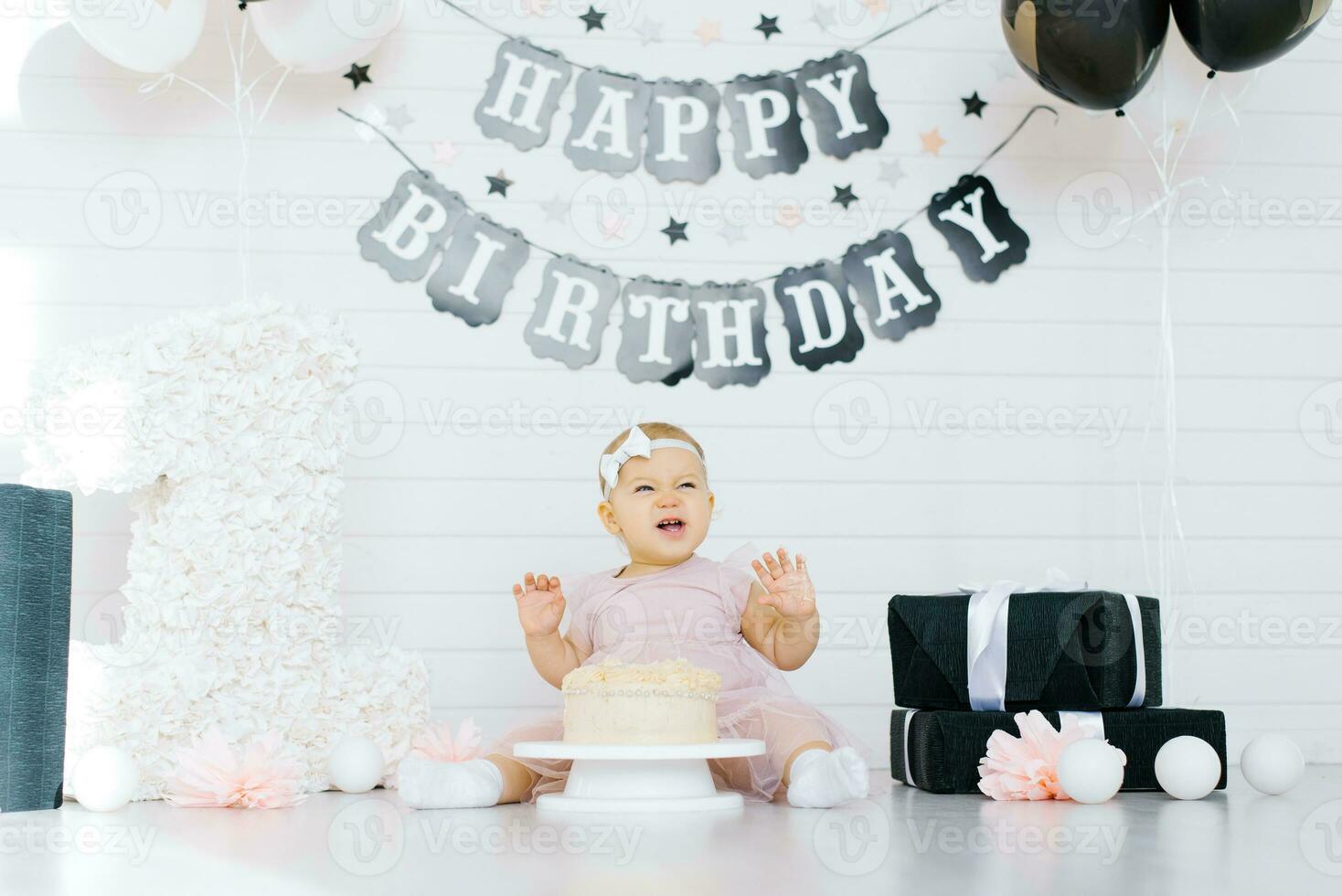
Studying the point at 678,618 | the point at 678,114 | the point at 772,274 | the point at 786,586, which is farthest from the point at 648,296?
the point at 786,586

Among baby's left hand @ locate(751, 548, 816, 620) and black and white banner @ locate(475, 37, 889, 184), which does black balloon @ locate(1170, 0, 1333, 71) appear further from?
baby's left hand @ locate(751, 548, 816, 620)

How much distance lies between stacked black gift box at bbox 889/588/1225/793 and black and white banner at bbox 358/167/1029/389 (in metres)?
0.84

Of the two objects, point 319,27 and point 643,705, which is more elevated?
point 319,27

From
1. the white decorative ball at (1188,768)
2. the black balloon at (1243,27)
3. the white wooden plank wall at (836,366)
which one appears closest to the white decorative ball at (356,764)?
the white wooden plank wall at (836,366)

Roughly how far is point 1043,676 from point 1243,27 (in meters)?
1.20

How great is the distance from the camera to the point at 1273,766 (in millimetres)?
2104

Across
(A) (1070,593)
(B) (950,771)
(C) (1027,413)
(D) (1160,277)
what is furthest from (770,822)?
(D) (1160,277)

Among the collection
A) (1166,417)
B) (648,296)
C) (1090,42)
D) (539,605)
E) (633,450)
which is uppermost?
(1090,42)

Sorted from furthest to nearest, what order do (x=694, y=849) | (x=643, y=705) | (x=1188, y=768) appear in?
1. (x=1188, y=768)
2. (x=643, y=705)
3. (x=694, y=849)

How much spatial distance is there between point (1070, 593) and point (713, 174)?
4.11 ft

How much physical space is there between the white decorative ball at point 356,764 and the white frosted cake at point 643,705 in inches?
16.3

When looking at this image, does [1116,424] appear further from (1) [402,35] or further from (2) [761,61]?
(1) [402,35]

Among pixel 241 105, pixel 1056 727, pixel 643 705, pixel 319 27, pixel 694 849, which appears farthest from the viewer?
pixel 241 105

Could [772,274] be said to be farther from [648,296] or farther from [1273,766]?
[1273,766]
